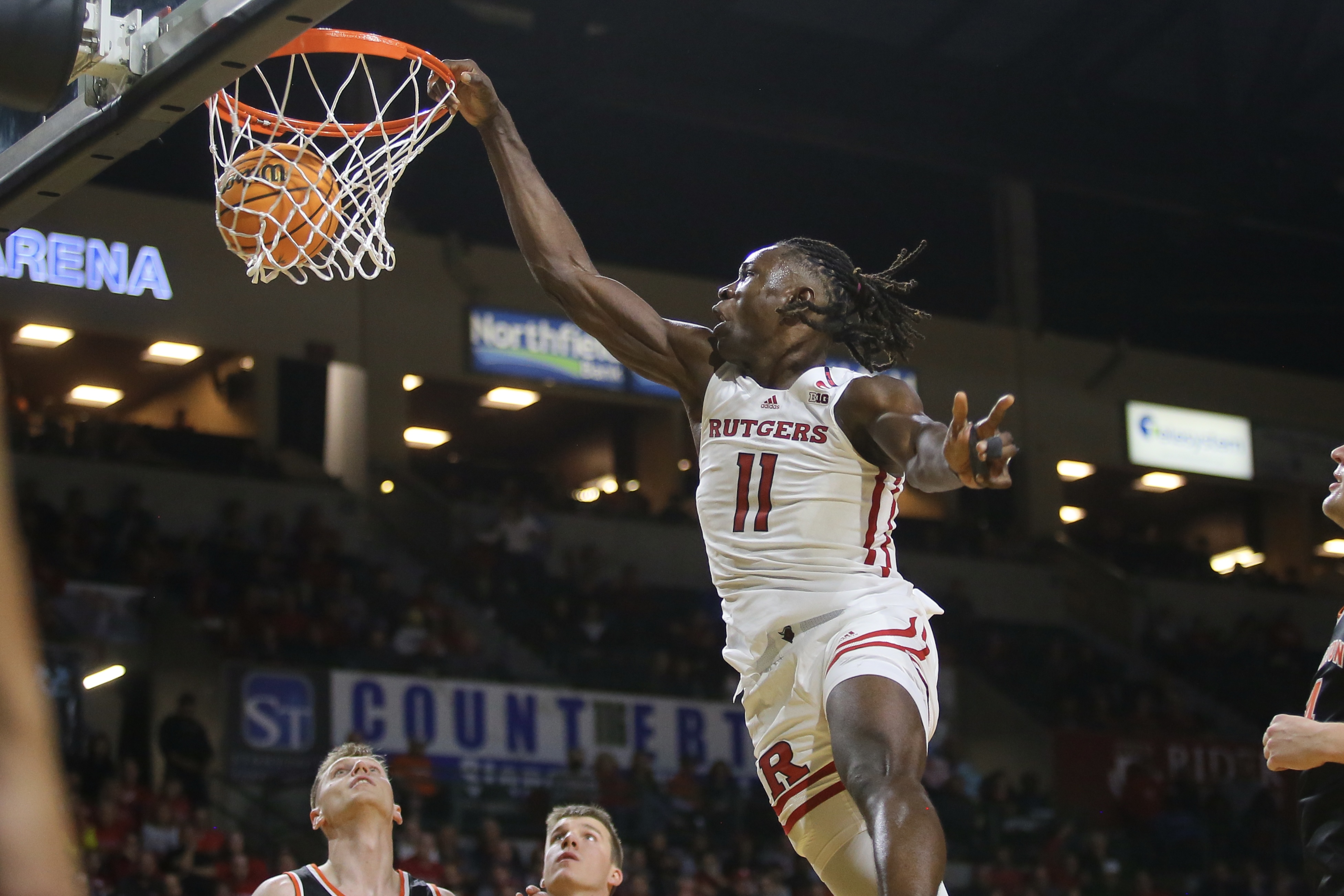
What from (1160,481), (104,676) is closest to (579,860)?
(104,676)

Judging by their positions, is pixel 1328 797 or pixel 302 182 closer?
pixel 1328 797

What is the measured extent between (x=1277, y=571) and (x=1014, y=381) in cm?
587

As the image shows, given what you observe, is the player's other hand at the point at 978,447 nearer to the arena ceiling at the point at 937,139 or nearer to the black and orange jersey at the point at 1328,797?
the black and orange jersey at the point at 1328,797

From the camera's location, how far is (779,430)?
4312 mm

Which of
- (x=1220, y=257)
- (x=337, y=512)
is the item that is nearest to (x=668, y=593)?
(x=337, y=512)

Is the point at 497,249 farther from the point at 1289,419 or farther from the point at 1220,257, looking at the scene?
the point at 1289,419

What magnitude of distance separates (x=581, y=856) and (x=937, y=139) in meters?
14.3

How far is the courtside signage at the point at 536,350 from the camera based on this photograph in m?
20.1

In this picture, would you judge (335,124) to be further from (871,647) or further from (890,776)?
(890,776)

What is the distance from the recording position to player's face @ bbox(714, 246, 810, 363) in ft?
14.8

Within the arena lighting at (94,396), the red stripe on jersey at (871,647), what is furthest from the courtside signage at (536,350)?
the red stripe on jersey at (871,647)

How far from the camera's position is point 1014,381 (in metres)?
23.0

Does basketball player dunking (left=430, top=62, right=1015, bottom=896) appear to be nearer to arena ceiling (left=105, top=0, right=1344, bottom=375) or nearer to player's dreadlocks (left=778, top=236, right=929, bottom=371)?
player's dreadlocks (left=778, top=236, right=929, bottom=371)

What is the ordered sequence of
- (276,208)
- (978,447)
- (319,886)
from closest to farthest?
1. (978,447)
2. (276,208)
3. (319,886)
